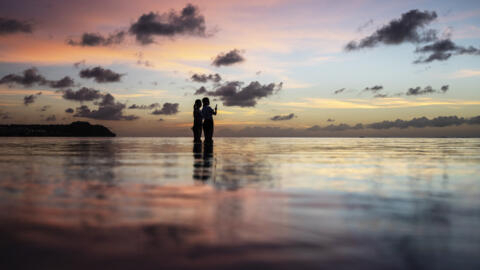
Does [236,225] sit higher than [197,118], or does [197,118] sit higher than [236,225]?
[197,118]

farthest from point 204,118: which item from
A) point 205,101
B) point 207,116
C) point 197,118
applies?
point 197,118

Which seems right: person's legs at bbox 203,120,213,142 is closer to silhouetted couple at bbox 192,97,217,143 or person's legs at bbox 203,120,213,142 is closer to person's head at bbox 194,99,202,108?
silhouetted couple at bbox 192,97,217,143

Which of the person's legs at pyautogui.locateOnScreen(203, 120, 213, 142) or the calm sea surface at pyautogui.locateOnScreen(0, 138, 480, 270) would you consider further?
the person's legs at pyautogui.locateOnScreen(203, 120, 213, 142)

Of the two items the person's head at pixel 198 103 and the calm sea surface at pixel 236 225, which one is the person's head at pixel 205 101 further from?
the calm sea surface at pixel 236 225

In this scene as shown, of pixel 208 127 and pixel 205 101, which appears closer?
pixel 205 101

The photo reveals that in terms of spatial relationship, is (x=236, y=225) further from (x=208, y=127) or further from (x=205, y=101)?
(x=208, y=127)

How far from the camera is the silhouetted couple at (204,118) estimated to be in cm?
2250

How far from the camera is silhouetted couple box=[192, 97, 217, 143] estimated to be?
73.8 ft

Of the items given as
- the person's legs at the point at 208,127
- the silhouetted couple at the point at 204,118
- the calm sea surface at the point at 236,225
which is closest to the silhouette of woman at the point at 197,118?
the silhouetted couple at the point at 204,118

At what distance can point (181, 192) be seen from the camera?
5.18 meters

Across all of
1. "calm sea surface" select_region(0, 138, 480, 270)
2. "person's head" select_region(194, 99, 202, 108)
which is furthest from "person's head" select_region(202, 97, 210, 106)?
"calm sea surface" select_region(0, 138, 480, 270)

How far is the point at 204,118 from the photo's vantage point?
912 inches

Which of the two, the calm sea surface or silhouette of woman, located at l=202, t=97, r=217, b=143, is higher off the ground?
silhouette of woman, located at l=202, t=97, r=217, b=143

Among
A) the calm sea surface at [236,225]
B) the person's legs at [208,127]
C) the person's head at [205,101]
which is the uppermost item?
the person's head at [205,101]
